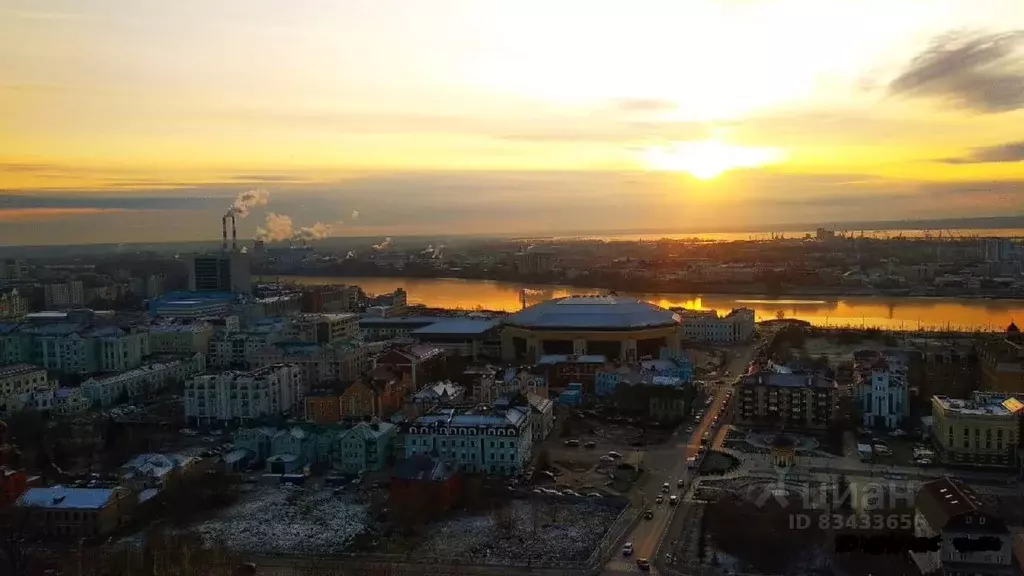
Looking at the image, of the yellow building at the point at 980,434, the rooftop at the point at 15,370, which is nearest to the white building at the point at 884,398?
the yellow building at the point at 980,434

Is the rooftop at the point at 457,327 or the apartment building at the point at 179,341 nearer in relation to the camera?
the apartment building at the point at 179,341

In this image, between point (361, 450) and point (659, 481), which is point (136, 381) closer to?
point (361, 450)

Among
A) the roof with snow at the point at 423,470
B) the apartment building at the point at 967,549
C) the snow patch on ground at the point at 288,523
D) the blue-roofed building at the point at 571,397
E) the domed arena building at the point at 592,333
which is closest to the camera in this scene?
the apartment building at the point at 967,549

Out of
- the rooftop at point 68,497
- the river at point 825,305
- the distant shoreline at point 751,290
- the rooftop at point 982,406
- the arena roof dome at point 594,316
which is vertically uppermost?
the arena roof dome at point 594,316

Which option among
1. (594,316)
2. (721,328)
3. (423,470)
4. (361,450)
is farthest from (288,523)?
(721,328)

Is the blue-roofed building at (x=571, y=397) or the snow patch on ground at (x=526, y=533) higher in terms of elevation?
the blue-roofed building at (x=571, y=397)

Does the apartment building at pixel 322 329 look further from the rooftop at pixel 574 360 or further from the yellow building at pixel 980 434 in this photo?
the yellow building at pixel 980 434

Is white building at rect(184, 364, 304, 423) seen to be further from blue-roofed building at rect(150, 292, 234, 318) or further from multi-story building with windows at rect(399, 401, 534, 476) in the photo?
blue-roofed building at rect(150, 292, 234, 318)
